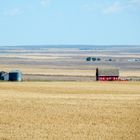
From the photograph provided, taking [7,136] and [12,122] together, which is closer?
[7,136]

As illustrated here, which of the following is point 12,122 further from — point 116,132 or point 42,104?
point 42,104

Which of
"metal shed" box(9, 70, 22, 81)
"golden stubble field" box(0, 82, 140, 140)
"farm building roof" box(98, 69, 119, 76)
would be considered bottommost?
"golden stubble field" box(0, 82, 140, 140)

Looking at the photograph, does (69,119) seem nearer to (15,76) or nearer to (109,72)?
(15,76)

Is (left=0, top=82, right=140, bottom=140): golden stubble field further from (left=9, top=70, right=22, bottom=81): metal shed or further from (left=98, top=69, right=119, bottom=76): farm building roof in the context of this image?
(left=98, top=69, right=119, bottom=76): farm building roof

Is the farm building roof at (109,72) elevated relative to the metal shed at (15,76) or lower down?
elevated

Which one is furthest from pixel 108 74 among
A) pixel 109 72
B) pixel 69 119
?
pixel 69 119

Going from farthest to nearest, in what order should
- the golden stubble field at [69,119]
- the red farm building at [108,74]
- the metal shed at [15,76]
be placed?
the red farm building at [108,74] < the metal shed at [15,76] < the golden stubble field at [69,119]

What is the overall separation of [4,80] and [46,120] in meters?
53.5

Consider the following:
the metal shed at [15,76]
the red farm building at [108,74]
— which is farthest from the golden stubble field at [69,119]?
the red farm building at [108,74]

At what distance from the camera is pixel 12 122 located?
3272cm

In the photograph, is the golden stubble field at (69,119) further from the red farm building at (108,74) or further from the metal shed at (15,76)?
the red farm building at (108,74)

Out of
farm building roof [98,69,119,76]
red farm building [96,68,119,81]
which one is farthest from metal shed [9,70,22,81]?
farm building roof [98,69,119,76]

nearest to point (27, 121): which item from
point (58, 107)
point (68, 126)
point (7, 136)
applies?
point (68, 126)

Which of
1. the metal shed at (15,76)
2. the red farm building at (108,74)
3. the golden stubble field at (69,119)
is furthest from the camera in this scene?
the red farm building at (108,74)
